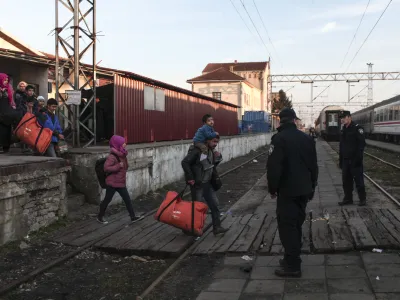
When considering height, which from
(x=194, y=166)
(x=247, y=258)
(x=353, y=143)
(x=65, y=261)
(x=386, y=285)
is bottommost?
(x=65, y=261)

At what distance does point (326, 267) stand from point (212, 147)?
2642 millimetres

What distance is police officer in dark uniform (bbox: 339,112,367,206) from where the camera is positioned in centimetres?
863

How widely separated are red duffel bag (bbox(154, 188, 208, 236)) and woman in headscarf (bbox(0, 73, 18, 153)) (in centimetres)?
428

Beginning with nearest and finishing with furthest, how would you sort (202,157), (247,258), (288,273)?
(288,273), (247,258), (202,157)

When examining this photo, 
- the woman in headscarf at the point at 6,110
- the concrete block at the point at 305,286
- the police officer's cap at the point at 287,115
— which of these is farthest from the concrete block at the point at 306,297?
the woman in headscarf at the point at 6,110

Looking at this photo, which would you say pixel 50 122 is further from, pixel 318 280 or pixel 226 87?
pixel 226 87

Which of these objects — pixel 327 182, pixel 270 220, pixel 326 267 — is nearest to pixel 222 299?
pixel 326 267

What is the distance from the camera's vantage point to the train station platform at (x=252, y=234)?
5.98 metres

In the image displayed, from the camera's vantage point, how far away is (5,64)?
1257 cm

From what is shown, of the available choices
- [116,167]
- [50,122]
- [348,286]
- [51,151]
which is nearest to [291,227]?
[348,286]

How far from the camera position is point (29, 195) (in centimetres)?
683

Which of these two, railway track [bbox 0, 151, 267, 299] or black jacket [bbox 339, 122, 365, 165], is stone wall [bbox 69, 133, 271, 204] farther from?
black jacket [bbox 339, 122, 365, 165]

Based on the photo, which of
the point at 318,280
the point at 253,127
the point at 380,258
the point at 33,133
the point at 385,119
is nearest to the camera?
the point at 318,280

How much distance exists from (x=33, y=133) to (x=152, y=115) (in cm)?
647
